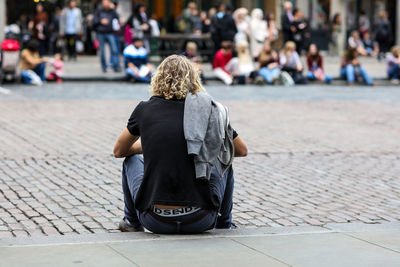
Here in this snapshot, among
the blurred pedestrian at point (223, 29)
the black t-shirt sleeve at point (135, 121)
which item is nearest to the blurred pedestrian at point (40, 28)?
the blurred pedestrian at point (223, 29)

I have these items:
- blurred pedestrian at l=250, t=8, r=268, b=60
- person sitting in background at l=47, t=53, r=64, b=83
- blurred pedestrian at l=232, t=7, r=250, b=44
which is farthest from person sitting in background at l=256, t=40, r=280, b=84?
person sitting in background at l=47, t=53, r=64, b=83

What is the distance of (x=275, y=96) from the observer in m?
18.2

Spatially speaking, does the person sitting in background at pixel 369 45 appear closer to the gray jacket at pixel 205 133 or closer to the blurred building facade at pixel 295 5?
the blurred building facade at pixel 295 5

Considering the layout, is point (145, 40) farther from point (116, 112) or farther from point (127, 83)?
point (116, 112)

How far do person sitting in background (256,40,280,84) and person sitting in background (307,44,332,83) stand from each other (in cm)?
107

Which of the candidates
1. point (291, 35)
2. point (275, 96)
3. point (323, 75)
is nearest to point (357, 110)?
point (275, 96)

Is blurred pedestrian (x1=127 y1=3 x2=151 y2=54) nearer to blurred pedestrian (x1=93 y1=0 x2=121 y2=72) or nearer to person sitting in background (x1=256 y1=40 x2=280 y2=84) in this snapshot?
blurred pedestrian (x1=93 y1=0 x2=121 y2=72)

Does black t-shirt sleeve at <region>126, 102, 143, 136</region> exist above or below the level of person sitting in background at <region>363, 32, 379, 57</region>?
above

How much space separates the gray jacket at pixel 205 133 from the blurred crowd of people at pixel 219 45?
11.1 m

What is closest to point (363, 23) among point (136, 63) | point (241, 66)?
point (241, 66)

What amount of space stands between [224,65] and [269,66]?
103 cm

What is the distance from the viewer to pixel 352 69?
861 inches

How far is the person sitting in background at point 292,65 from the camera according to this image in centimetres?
2147

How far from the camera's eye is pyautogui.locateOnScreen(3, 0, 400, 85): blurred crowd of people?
2112 cm
